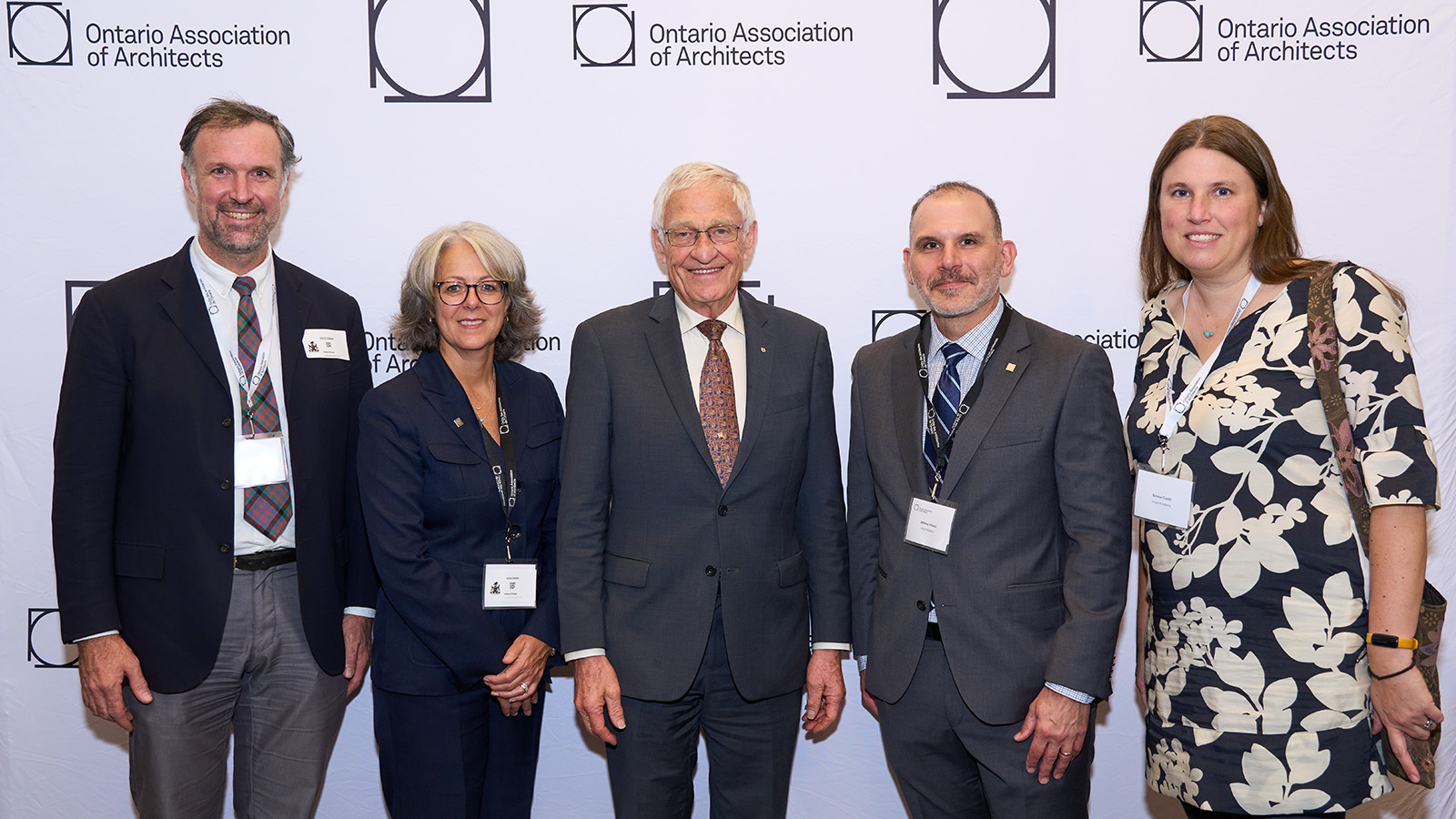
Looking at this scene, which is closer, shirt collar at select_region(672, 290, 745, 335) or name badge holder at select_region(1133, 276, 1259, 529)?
name badge holder at select_region(1133, 276, 1259, 529)

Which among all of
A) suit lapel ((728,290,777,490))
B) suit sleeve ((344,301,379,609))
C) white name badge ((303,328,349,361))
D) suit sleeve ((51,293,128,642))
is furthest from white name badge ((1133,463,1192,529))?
suit sleeve ((51,293,128,642))

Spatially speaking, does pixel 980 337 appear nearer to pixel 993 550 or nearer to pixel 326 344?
pixel 993 550

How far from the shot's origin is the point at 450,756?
2.30m

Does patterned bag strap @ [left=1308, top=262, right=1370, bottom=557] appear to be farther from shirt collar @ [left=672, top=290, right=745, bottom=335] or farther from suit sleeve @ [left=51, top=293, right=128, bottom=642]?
suit sleeve @ [left=51, top=293, right=128, bottom=642]

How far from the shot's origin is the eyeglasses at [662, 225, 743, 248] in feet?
7.68

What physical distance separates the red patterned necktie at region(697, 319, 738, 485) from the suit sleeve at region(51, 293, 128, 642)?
1.46 metres

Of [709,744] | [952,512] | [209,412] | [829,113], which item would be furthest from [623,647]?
[829,113]

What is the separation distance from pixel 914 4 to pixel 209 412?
2424mm

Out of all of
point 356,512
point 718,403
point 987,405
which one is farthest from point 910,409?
point 356,512

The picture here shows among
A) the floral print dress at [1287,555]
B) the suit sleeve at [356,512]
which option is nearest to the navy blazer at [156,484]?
the suit sleeve at [356,512]

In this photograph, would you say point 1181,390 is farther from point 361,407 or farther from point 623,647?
point 361,407

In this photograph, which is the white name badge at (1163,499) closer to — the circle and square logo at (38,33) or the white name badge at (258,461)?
the white name badge at (258,461)

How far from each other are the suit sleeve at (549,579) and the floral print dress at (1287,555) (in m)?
1.51

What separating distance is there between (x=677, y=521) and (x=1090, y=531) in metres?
0.96
